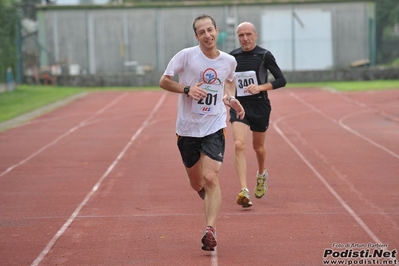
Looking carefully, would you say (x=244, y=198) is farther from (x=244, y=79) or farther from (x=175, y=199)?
(x=244, y=79)

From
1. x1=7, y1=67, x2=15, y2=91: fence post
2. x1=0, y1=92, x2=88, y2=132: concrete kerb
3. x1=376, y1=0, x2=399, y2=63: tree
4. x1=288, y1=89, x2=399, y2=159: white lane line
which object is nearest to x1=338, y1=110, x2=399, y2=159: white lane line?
x1=288, y1=89, x2=399, y2=159: white lane line

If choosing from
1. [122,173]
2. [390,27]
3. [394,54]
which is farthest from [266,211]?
[390,27]

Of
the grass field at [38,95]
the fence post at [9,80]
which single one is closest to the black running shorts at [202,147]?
the grass field at [38,95]

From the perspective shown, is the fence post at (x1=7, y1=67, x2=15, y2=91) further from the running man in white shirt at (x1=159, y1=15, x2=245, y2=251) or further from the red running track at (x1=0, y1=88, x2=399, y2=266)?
the running man in white shirt at (x1=159, y1=15, x2=245, y2=251)

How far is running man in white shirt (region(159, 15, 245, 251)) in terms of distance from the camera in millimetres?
7605

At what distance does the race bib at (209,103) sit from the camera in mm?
7723

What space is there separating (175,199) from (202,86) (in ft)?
10.8

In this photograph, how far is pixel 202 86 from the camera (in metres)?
7.68

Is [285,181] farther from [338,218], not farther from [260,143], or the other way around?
[338,218]

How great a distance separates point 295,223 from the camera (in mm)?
8922

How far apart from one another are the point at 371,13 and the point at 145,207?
37.5 metres

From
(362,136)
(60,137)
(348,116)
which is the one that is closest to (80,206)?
(60,137)

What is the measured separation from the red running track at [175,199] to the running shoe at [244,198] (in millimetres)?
95

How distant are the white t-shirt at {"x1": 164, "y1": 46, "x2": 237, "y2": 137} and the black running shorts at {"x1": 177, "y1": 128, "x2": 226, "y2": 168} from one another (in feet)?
0.19
